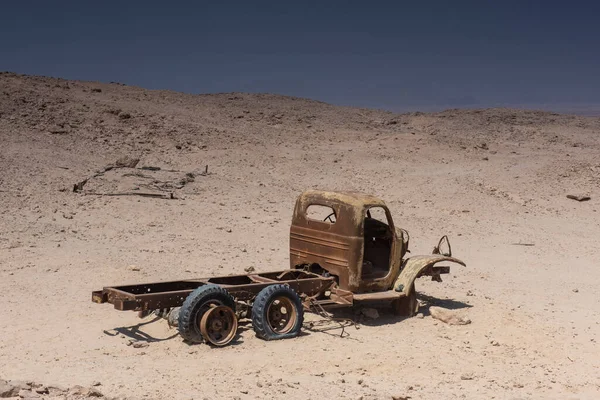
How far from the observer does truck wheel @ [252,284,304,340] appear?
348 inches

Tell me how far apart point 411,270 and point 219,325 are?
3.18 m

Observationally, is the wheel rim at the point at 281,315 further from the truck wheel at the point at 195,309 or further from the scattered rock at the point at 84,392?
the scattered rock at the point at 84,392

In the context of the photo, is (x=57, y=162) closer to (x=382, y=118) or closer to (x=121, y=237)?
(x=121, y=237)

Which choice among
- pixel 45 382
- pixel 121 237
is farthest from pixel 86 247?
pixel 45 382

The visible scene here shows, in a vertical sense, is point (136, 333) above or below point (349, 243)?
below

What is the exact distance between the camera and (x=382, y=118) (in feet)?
123

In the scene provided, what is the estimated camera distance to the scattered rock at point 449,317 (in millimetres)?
10117

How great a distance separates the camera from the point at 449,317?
10195 mm

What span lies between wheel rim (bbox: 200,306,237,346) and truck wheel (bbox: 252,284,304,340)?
30 centimetres

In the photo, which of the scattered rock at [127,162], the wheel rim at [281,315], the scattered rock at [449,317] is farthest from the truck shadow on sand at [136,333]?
the scattered rock at [127,162]

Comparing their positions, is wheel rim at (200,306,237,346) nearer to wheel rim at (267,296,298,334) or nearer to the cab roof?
wheel rim at (267,296,298,334)

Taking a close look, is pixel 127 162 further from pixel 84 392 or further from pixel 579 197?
pixel 84 392

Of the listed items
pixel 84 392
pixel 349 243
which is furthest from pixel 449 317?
pixel 84 392

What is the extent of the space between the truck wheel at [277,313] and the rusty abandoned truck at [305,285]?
0.5 inches
